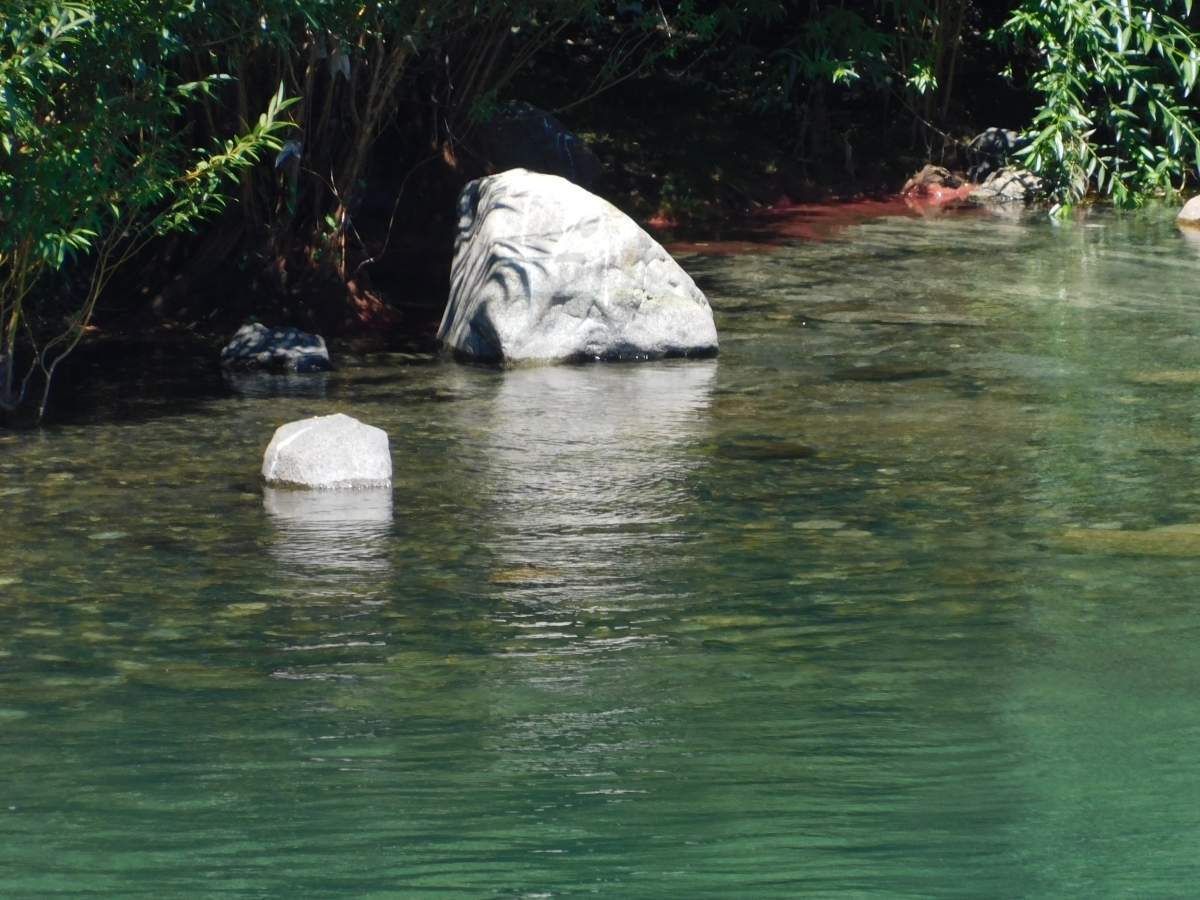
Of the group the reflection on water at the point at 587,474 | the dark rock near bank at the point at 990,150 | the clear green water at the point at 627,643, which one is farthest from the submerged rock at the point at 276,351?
the dark rock near bank at the point at 990,150

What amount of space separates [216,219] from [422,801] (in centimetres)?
757

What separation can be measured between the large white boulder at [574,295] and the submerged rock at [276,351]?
0.82 m

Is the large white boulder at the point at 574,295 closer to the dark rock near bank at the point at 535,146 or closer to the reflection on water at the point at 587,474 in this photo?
the reflection on water at the point at 587,474

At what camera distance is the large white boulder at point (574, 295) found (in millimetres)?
9328

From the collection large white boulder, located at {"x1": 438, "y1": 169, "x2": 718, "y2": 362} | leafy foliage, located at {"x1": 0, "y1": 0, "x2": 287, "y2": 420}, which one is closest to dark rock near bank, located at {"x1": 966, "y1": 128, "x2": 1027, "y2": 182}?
large white boulder, located at {"x1": 438, "y1": 169, "x2": 718, "y2": 362}

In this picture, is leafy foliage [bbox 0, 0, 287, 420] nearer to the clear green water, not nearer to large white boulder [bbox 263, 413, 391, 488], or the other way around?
the clear green water

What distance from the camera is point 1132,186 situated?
15852mm

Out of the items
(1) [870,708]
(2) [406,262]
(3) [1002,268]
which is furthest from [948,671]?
(2) [406,262]

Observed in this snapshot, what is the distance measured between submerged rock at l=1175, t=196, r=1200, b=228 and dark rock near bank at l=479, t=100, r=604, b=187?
5071mm

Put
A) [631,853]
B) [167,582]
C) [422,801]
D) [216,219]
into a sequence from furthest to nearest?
[216,219], [167,582], [422,801], [631,853]

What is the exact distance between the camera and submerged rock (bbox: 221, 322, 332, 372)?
9.20 meters

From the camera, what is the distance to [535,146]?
14.7 meters

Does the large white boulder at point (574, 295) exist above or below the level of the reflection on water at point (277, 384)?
above

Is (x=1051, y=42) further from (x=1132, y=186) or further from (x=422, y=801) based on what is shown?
(x=422, y=801)
